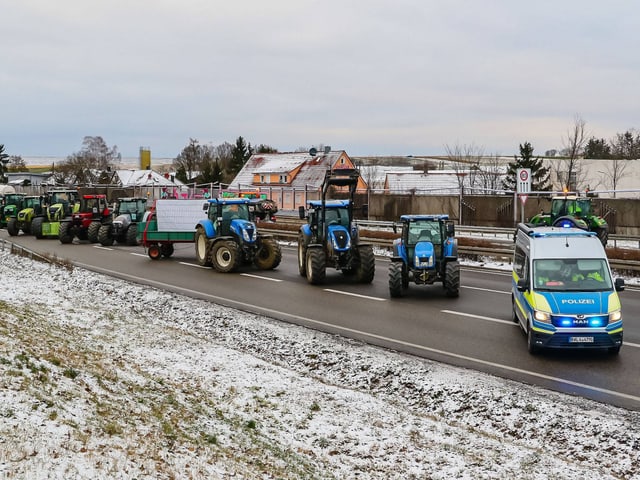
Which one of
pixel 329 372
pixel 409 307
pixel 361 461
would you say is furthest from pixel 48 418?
pixel 409 307

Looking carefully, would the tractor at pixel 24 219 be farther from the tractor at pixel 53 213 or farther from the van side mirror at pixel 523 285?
the van side mirror at pixel 523 285

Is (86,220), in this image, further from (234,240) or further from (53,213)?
(234,240)

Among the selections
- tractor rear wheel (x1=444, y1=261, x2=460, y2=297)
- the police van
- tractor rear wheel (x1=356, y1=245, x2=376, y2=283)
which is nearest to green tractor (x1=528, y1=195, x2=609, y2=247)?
tractor rear wheel (x1=356, y1=245, x2=376, y2=283)

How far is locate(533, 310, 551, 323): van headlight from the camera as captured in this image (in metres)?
12.2

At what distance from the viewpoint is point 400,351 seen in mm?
13016

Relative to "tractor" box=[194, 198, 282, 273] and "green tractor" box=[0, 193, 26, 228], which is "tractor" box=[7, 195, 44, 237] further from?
"tractor" box=[194, 198, 282, 273]

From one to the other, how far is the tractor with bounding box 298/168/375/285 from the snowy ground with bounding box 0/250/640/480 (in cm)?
601

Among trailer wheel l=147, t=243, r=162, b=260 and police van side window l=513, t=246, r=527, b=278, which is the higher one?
police van side window l=513, t=246, r=527, b=278

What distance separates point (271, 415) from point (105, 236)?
81.0 feet

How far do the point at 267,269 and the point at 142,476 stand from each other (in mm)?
17511

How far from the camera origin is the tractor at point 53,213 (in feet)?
121

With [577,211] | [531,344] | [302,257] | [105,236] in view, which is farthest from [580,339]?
[105,236]

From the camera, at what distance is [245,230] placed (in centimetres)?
2344

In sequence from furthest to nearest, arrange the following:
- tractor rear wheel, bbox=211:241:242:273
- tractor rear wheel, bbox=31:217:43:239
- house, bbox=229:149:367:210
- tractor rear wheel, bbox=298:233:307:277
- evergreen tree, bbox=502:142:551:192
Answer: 1. house, bbox=229:149:367:210
2. evergreen tree, bbox=502:142:551:192
3. tractor rear wheel, bbox=31:217:43:239
4. tractor rear wheel, bbox=211:241:242:273
5. tractor rear wheel, bbox=298:233:307:277
